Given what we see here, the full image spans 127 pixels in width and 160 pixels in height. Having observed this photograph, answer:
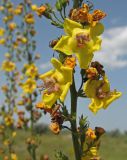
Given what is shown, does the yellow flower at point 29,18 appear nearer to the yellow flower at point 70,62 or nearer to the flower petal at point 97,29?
the flower petal at point 97,29

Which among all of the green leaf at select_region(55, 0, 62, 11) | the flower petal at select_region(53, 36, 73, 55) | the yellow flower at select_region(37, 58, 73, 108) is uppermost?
the green leaf at select_region(55, 0, 62, 11)

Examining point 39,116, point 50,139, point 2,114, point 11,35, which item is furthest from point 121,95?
point 50,139

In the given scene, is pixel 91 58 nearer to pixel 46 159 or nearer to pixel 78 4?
pixel 78 4

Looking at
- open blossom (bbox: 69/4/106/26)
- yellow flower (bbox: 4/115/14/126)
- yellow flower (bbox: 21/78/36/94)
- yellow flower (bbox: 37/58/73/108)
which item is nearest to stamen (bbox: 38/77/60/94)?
yellow flower (bbox: 37/58/73/108)

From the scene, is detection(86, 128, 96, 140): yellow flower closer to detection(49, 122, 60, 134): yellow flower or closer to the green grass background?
detection(49, 122, 60, 134): yellow flower

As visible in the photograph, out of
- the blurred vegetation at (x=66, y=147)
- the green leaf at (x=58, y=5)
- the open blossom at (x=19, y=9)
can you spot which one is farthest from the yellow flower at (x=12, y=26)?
the blurred vegetation at (x=66, y=147)

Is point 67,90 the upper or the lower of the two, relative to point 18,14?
lower

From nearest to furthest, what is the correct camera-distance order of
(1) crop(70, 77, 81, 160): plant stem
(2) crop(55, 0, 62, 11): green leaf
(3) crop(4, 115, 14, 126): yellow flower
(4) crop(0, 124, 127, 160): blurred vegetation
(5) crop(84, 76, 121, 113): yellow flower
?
(5) crop(84, 76, 121, 113): yellow flower → (1) crop(70, 77, 81, 160): plant stem → (2) crop(55, 0, 62, 11): green leaf → (3) crop(4, 115, 14, 126): yellow flower → (4) crop(0, 124, 127, 160): blurred vegetation
